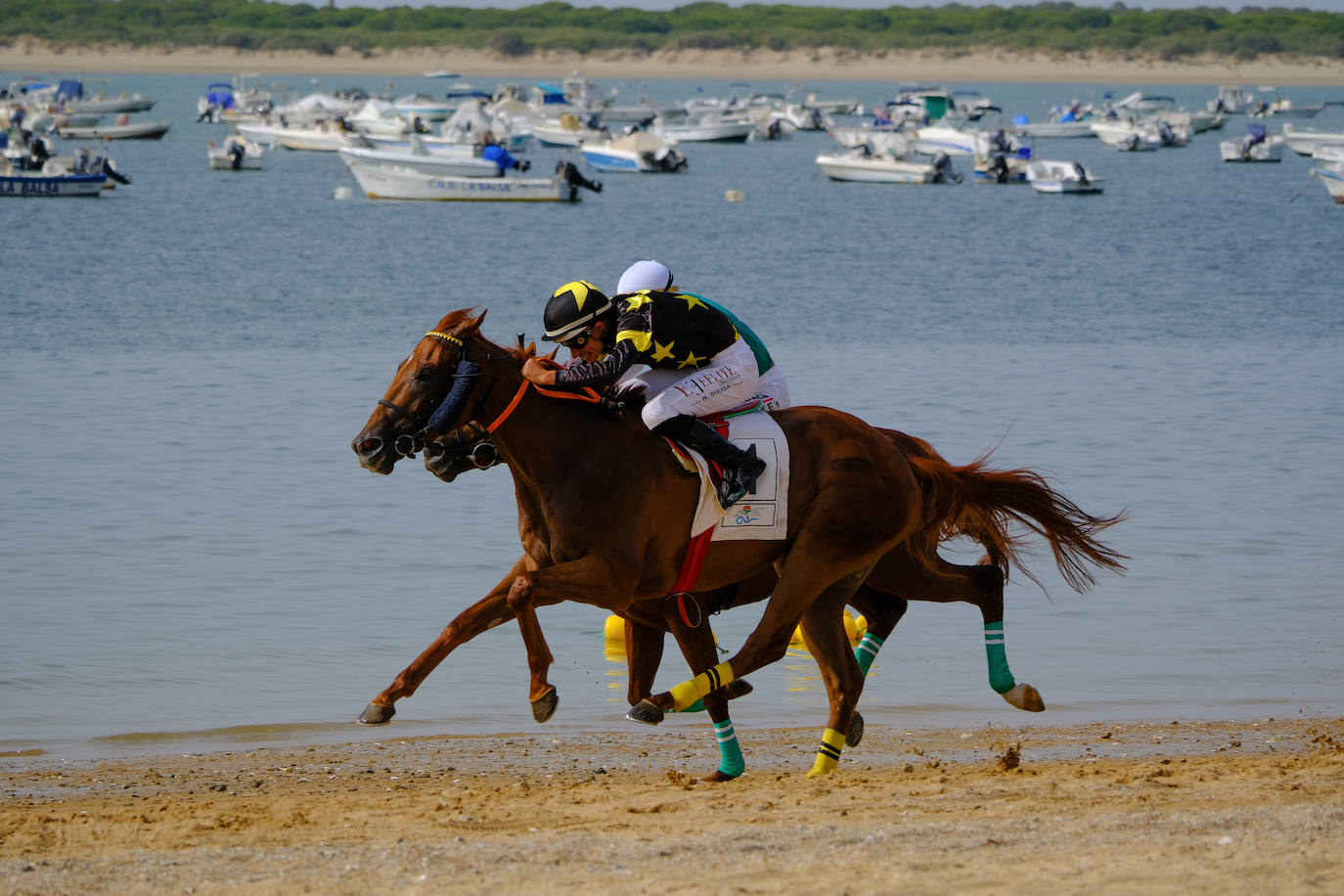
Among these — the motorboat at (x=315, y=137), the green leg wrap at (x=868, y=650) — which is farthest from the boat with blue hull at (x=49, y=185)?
the green leg wrap at (x=868, y=650)

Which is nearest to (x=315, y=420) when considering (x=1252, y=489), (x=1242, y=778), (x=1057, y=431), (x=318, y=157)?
(x=1057, y=431)

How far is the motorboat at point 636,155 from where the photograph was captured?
73688mm

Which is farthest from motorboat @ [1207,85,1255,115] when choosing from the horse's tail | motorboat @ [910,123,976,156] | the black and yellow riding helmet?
the black and yellow riding helmet

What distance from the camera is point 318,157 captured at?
266 feet

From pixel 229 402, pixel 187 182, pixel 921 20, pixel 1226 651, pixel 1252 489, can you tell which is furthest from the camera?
pixel 921 20

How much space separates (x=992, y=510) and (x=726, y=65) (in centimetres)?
17891

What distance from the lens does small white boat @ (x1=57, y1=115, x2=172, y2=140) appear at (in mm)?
88312

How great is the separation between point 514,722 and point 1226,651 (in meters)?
4.81

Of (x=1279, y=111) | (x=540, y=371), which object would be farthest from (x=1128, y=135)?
(x=540, y=371)

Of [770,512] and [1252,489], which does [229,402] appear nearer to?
[1252,489]

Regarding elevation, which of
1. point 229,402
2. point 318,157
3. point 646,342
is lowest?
point 318,157

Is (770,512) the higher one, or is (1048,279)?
(770,512)

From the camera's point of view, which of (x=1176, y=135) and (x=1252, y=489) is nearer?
(x=1252, y=489)

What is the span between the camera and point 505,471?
1762 cm
